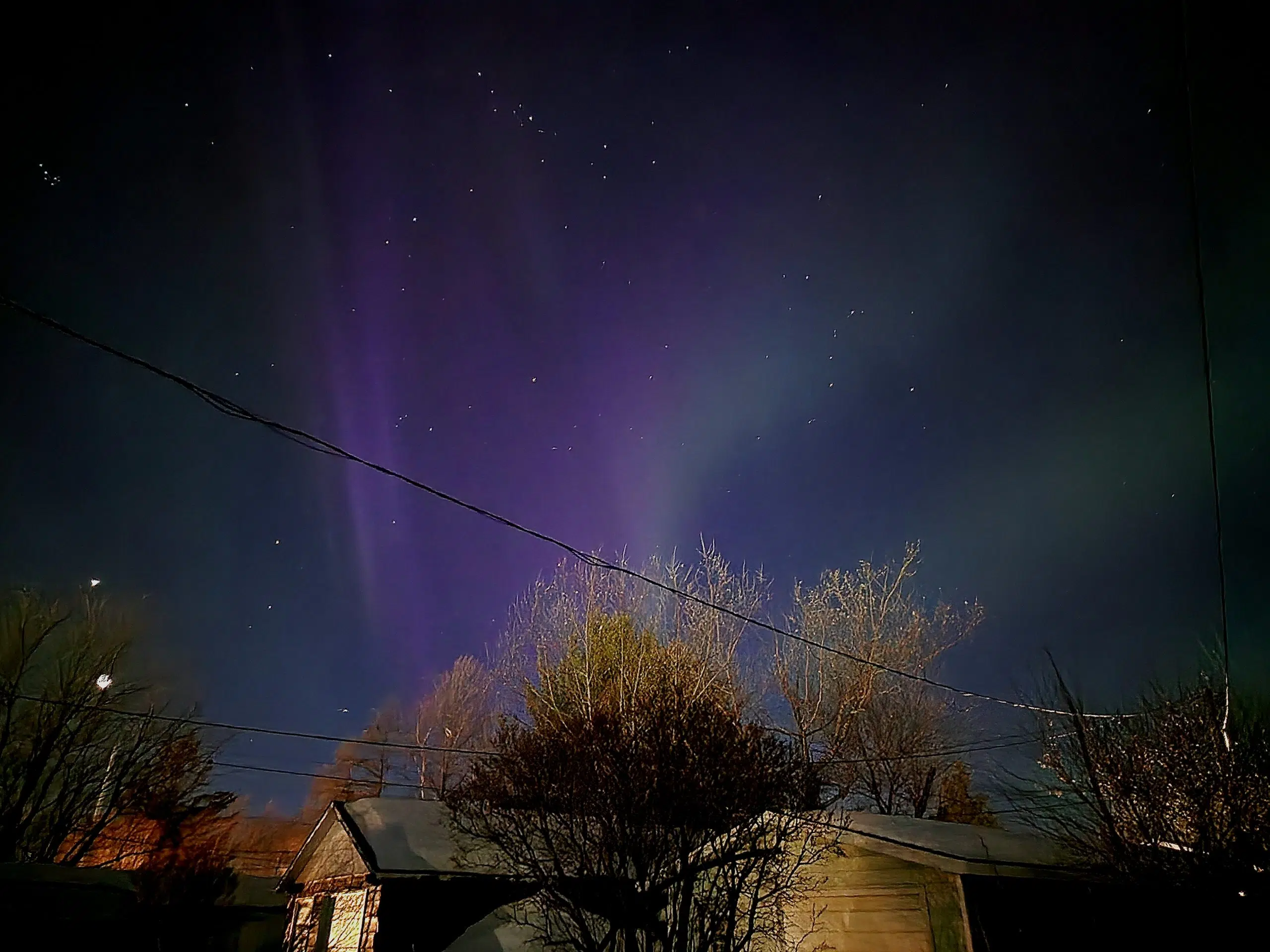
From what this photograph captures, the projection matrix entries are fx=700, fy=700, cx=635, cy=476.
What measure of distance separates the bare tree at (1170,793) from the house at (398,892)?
34.4 feet

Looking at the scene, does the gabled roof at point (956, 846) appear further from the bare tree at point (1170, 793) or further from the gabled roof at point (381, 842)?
the gabled roof at point (381, 842)

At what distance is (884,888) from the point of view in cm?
1113

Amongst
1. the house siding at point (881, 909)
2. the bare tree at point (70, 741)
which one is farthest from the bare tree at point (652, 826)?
the bare tree at point (70, 741)

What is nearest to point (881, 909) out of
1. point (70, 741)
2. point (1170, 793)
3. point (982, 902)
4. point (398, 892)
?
point (982, 902)

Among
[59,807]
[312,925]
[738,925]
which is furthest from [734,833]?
[59,807]

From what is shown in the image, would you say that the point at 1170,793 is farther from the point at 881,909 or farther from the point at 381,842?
the point at 381,842

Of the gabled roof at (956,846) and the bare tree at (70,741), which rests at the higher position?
the bare tree at (70,741)

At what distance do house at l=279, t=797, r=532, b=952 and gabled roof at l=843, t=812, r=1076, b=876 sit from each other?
582 cm

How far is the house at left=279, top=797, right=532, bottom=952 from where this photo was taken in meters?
12.2

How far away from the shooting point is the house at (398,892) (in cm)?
1220

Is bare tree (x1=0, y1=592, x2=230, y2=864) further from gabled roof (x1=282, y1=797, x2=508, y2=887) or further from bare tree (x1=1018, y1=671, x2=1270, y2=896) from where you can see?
bare tree (x1=1018, y1=671, x2=1270, y2=896)

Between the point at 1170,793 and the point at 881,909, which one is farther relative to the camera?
the point at 1170,793

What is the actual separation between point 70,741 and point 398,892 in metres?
7.99

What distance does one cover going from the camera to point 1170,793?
42.6ft
